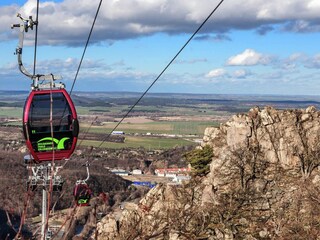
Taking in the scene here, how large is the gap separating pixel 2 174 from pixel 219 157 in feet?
209

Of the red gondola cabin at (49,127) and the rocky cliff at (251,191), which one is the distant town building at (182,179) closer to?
the rocky cliff at (251,191)

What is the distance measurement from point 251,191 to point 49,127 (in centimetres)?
1718

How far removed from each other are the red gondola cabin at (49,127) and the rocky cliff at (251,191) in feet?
32.7

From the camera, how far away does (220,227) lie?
23.5 meters

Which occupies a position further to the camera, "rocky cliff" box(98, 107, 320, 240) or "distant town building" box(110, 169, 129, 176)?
"distant town building" box(110, 169, 129, 176)

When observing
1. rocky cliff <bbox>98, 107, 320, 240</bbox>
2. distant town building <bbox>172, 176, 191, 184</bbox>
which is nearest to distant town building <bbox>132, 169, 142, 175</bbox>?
distant town building <bbox>172, 176, 191, 184</bbox>

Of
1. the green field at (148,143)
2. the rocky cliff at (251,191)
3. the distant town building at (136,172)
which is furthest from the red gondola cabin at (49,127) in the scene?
the green field at (148,143)

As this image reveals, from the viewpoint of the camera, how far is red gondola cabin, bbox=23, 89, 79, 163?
11672mm

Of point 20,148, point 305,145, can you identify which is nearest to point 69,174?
point 20,148

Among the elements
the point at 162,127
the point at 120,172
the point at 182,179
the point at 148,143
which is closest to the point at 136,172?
the point at 120,172

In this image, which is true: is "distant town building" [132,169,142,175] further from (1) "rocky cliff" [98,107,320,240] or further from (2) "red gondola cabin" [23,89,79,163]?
(2) "red gondola cabin" [23,89,79,163]

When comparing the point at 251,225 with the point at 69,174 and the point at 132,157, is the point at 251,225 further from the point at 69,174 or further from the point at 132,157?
the point at 132,157

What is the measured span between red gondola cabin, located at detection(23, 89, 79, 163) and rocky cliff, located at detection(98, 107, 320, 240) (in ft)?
32.7

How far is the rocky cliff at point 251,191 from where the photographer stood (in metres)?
23.5
